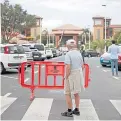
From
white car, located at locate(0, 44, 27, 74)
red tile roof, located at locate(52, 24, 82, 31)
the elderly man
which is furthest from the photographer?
red tile roof, located at locate(52, 24, 82, 31)

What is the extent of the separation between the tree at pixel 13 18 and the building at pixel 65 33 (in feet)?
237

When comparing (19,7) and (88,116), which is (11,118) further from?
(19,7)

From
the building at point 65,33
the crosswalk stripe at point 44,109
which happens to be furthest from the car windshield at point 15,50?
the building at point 65,33

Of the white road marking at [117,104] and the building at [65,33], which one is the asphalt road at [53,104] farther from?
the building at [65,33]

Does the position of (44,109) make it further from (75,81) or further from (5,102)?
(5,102)

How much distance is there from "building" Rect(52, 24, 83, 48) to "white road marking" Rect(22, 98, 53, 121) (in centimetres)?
11544

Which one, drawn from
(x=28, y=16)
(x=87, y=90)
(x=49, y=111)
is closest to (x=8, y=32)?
(x=28, y=16)

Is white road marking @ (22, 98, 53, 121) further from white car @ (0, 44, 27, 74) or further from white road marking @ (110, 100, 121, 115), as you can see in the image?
white car @ (0, 44, 27, 74)

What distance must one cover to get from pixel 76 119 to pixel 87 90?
5.12m

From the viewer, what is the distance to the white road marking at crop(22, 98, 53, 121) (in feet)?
27.3

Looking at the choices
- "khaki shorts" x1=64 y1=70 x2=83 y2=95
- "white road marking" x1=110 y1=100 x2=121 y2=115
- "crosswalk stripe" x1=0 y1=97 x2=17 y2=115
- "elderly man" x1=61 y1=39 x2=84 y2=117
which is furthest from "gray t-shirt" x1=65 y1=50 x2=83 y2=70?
"crosswalk stripe" x1=0 y1=97 x2=17 y2=115

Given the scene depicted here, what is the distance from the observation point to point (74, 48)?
848 cm

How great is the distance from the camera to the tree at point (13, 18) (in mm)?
51906

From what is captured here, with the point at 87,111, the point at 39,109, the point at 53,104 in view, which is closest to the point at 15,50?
the point at 53,104
